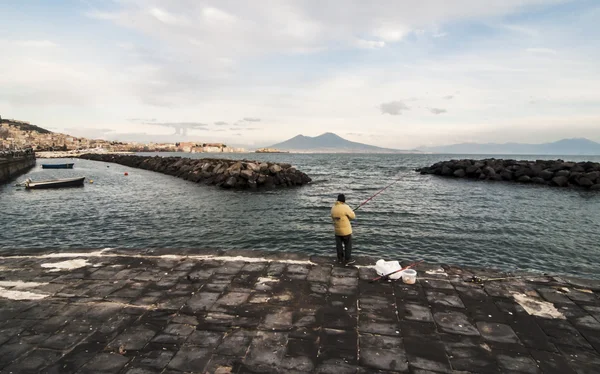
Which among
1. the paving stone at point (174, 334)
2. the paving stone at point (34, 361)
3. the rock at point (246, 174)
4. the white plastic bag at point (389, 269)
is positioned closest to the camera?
the paving stone at point (34, 361)

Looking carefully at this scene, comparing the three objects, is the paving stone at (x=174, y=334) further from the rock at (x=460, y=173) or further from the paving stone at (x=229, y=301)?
the rock at (x=460, y=173)

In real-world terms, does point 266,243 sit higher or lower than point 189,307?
lower

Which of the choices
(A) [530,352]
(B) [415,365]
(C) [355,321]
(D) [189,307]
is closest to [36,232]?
(D) [189,307]

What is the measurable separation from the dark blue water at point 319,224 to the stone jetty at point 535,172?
577 cm

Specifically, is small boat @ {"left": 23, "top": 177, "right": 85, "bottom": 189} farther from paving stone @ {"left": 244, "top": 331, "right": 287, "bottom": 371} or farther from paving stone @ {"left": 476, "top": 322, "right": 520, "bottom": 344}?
A: paving stone @ {"left": 476, "top": 322, "right": 520, "bottom": 344}

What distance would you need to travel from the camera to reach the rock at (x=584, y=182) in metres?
30.5

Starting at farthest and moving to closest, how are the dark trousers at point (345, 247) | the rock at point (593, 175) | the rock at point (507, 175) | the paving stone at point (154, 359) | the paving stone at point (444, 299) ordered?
the rock at point (507, 175) → the rock at point (593, 175) → the dark trousers at point (345, 247) → the paving stone at point (444, 299) → the paving stone at point (154, 359)

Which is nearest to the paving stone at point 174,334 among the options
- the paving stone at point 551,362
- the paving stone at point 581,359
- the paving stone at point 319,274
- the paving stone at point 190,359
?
the paving stone at point 190,359

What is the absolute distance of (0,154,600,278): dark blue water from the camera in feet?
40.6

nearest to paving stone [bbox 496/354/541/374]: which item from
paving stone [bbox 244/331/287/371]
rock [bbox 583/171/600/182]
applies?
paving stone [bbox 244/331/287/371]

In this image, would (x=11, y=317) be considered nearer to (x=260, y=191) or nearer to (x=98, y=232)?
(x=98, y=232)

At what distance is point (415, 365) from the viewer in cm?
397

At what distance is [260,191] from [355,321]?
2298 cm

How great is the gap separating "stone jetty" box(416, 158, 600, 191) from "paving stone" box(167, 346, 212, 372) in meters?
40.0
